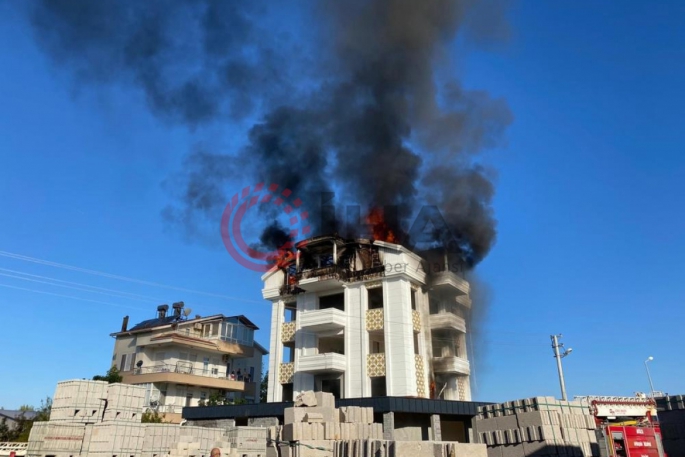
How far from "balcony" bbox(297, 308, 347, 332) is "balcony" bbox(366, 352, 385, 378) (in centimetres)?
293

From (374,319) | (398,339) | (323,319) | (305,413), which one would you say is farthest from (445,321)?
(305,413)

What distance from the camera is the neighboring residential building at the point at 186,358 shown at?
38.7 meters

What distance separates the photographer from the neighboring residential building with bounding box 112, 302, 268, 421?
127ft

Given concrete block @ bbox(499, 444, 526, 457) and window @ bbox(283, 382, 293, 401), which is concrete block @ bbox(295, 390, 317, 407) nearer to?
concrete block @ bbox(499, 444, 526, 457)

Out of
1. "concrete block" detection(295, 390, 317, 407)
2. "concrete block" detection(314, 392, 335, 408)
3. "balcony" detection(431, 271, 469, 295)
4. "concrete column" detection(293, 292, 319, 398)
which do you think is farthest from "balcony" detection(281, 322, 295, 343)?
"concrete block" detection(295, 390, 317, 407)

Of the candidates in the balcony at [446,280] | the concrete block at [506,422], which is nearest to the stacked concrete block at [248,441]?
the concrete block at [506,422]

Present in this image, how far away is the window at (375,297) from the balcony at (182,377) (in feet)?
49.5

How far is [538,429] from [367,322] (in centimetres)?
1855

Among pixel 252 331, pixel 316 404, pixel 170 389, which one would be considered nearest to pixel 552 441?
pixel 316 404

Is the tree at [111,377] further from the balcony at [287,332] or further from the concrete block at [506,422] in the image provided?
the concrete block at [506,422]

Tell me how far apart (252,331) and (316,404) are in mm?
30426

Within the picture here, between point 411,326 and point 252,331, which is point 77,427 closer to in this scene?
point 411,326

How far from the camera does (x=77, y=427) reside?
13.7m

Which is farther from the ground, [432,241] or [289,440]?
[432,241]
